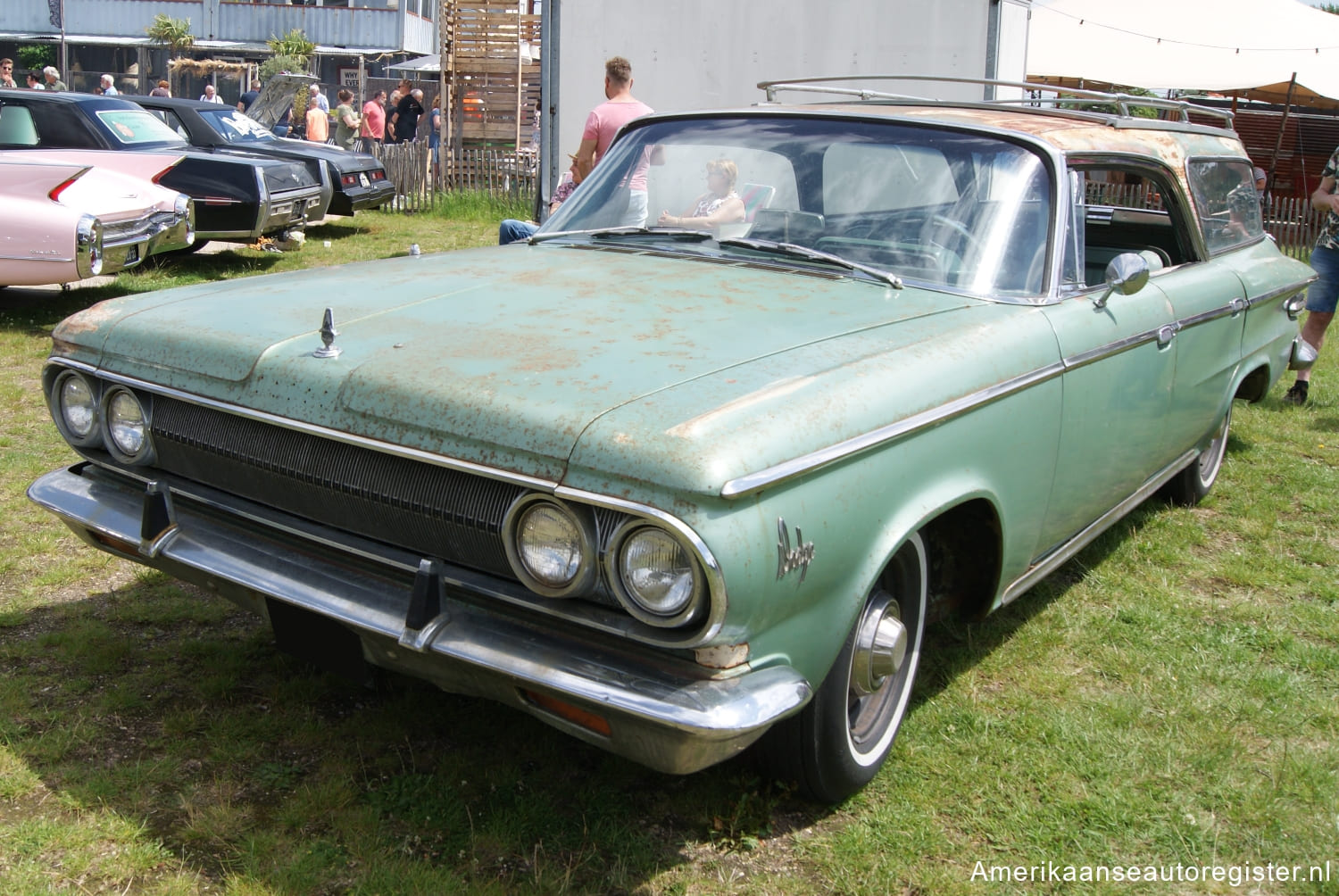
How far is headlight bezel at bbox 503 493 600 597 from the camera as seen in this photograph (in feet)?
7.34

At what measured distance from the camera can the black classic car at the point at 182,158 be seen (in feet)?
30.0

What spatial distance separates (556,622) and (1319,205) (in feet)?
21.0

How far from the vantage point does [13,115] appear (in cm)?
909

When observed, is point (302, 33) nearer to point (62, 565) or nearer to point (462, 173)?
point (462, 173)

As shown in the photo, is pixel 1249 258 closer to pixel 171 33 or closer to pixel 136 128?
pixel 136 128

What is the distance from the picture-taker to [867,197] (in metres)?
3.47

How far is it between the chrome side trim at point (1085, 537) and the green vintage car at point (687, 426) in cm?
2

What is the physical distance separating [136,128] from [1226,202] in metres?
8.54

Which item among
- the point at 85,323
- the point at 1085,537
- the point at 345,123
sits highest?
the point at 345,123

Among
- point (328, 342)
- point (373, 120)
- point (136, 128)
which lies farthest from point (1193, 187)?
point (373, 120)

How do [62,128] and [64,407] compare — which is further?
[62,128]

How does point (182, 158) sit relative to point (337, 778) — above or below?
above

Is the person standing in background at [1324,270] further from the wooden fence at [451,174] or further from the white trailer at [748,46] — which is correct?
the wooden fence at [451,174]

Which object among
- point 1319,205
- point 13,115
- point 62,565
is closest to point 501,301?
point 62,565
